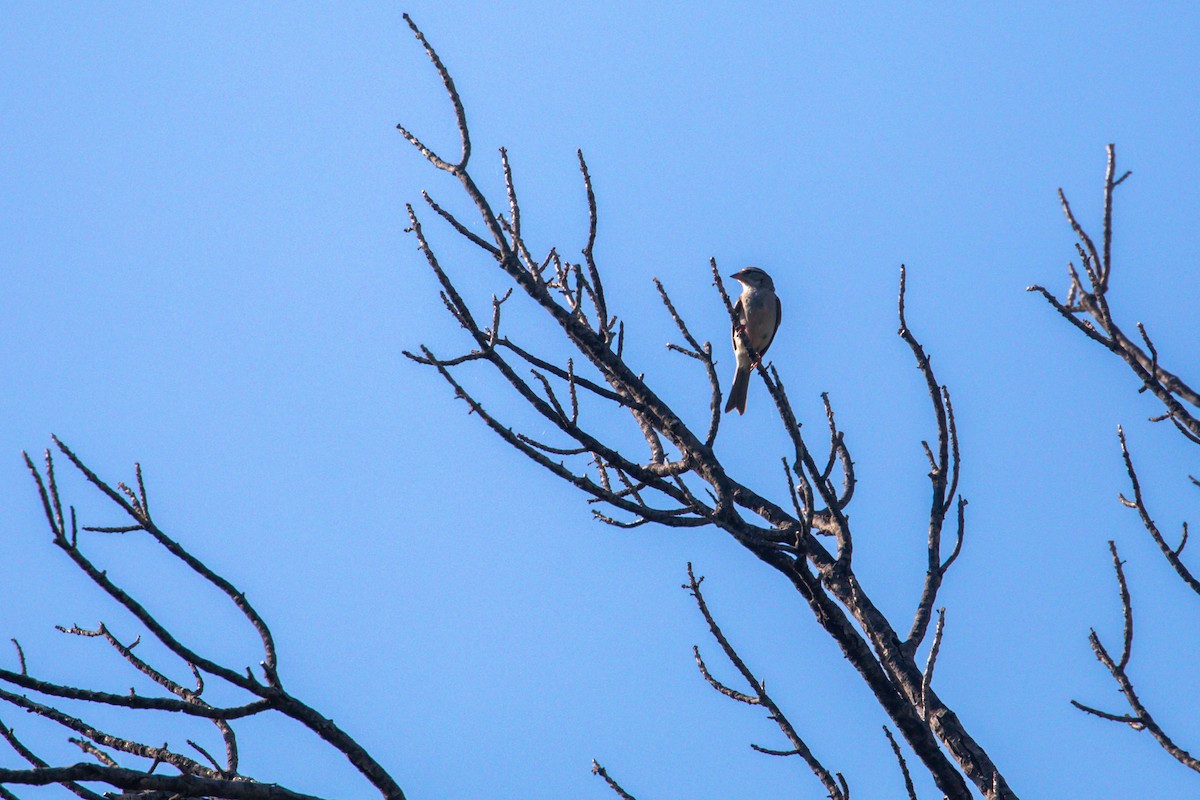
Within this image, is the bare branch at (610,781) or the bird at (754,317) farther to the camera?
the bird at (754,317)

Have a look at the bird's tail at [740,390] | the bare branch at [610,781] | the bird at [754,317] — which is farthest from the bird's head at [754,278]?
the bare branch at [610,781]

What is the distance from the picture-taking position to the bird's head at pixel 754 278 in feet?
36.3

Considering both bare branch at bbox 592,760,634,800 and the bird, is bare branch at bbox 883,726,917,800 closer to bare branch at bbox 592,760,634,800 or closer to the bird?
bare branch at bbox 592,760,634,800

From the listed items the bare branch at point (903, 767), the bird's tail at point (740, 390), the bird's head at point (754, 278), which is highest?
the bird's head at point (754, 278)

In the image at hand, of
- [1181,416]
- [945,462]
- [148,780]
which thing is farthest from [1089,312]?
[148,780]

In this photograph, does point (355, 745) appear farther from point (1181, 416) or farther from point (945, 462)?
point (1181, 416)

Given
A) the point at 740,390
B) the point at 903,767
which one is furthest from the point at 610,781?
the point at 740,390

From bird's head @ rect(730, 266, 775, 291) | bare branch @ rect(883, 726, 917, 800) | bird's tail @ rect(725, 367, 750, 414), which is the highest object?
bird's head @ rect(730, 266, 775, 291)

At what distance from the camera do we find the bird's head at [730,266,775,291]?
11.1 m

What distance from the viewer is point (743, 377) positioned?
33.7 ft

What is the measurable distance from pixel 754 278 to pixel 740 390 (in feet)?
4.50

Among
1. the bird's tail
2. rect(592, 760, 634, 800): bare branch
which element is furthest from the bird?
rect(592, 760, 634, 800): bare branch

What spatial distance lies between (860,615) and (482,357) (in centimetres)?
176

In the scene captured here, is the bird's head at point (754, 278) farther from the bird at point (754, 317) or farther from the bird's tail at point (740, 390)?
the bird's tail at point (740, 390)
